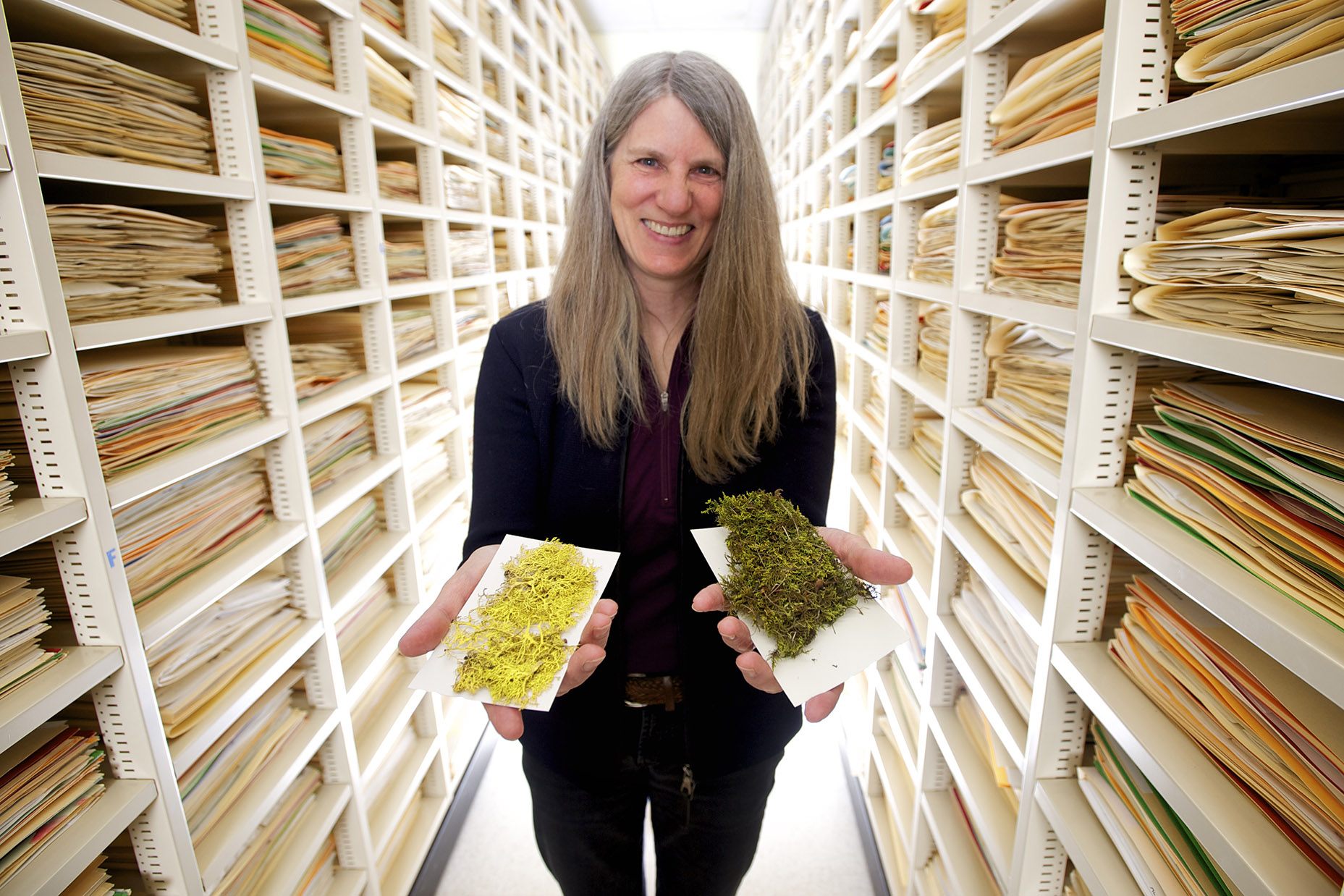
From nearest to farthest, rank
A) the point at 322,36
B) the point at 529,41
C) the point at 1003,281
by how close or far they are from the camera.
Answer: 1. the point at 1003,281
2. the point at 322,36
3. the point at 529,41

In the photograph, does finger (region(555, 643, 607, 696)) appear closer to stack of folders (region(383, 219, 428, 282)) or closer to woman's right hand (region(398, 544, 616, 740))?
woman's right hand (region(398, 544, 616, 740))

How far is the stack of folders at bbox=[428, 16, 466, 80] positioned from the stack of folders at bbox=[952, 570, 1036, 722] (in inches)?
89.3

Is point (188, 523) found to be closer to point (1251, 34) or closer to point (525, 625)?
point (525, 625)

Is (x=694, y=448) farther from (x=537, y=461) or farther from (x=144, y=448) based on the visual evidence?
(x=144, y=448)

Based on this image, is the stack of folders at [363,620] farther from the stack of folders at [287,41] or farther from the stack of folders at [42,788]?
the stack of folders at [287,41]

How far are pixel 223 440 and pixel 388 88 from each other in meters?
1.25

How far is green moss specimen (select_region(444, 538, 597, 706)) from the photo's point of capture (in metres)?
0.91

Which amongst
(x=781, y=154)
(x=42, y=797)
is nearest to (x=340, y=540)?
(x=42, y=797)

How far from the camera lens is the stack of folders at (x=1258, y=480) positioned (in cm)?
69

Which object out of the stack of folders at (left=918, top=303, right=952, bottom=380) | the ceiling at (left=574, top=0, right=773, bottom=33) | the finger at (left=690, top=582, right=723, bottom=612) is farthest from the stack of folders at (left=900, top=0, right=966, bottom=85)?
the ceiling at (left=574, top=0, right=773, bottom=33)

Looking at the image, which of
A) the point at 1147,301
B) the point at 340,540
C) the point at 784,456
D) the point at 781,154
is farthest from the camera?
the point at 781,154

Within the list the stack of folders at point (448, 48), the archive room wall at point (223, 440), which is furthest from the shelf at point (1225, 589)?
the stack of folders at point (448, 48)

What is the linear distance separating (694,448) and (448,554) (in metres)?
1.66

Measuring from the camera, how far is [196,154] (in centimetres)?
129
